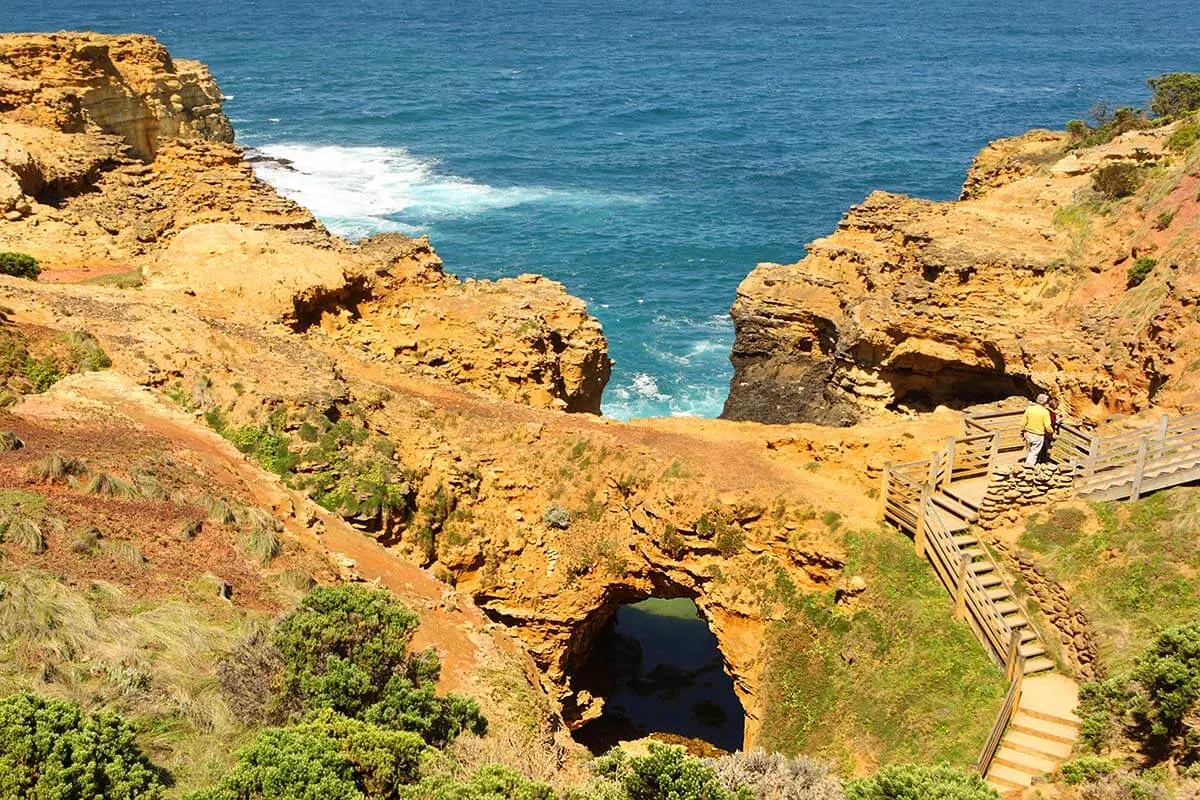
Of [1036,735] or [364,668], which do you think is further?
[1036,735]

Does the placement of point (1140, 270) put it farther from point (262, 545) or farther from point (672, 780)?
point (262, 545)

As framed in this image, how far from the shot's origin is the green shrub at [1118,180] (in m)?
42.1

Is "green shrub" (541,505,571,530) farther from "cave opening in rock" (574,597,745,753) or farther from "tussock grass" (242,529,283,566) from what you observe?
"tussock grass" (242,529,283,566)

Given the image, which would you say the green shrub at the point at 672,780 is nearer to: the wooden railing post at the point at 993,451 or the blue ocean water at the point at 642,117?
the wooden railing post at the point at 993,451

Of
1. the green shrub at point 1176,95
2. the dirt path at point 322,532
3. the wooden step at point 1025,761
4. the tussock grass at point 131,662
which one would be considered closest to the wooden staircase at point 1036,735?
the wooden step at point 1025,761

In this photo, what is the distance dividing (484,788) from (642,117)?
107 meters

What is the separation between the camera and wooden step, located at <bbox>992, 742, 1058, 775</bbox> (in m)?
20.0

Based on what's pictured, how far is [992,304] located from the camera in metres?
41.2

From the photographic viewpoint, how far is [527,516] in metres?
29.7

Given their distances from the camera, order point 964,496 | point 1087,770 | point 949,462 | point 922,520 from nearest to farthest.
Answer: point 1087,770, point 922,520, point 964,496, point 949,462

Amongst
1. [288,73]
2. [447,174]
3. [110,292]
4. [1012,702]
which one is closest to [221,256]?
[110,292]

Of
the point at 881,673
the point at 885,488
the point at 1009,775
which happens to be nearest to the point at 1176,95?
the point at 885,488

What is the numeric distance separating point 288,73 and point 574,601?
122940 mm

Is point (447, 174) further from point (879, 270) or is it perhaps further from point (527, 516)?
point (527, 516)
